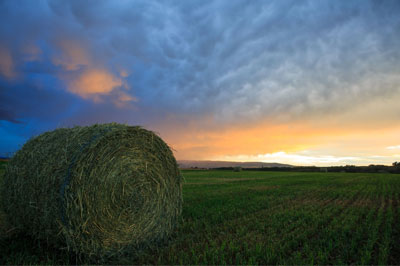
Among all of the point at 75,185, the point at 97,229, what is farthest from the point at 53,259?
the point at 75,185

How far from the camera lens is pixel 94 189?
463 cm

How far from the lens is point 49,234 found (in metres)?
4.42

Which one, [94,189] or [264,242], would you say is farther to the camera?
[264,242]

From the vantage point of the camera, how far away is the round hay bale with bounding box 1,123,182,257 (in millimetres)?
4344

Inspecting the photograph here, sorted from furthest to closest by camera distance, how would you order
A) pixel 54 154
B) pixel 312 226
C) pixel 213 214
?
pixel 213 214 < pixel 312 226 < pixel 54 154

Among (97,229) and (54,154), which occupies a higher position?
(54,154)

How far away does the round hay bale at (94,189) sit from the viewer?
4344mm

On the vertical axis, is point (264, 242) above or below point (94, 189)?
below

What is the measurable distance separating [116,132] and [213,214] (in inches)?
164

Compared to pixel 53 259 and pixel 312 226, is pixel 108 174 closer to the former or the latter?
pixel 53 259

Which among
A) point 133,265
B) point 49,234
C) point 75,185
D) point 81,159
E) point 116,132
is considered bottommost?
point 133,265

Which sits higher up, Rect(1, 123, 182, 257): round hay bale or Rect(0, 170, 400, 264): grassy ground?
Rect(1, 123, 182, 257): round hay bale

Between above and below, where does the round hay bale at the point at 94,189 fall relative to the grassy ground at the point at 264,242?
above

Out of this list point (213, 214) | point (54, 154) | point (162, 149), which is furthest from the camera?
point (213, 214)
